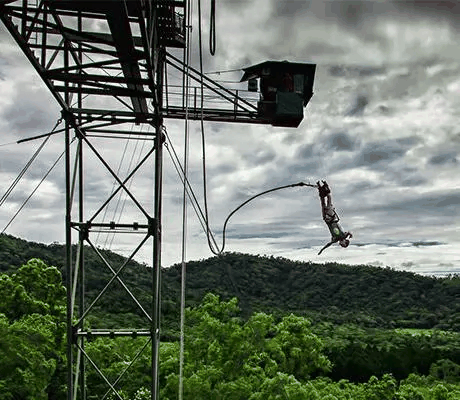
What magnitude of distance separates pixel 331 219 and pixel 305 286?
268 feet

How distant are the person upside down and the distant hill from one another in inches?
1894

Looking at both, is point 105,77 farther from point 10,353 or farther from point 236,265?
point 236,265

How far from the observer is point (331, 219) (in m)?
7.62

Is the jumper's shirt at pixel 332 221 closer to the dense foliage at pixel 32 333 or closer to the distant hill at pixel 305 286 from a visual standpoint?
the dense foliage at pixel 32 333

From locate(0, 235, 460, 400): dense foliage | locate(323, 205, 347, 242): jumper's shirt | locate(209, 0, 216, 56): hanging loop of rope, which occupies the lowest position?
locate(0, 235, 460, 400): dense foliage

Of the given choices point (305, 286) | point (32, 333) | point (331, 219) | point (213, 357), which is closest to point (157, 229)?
point (331, 219)

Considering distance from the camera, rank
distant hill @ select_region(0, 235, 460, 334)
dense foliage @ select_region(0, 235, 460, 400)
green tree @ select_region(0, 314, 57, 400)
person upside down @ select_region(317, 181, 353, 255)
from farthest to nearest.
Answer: distant hill @ select_region(0, 235, 460, 334)
dense foliage @ select_region(0, 235, 460, 400)
green tree @ select_region(0, 314, 57, 400)
person upside down @ select_region(317, 181, 353, 255)

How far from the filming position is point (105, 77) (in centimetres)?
755

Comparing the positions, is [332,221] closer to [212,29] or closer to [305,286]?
[212,29]

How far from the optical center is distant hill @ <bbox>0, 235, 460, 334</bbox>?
63906 mm

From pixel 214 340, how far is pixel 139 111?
46.5ft

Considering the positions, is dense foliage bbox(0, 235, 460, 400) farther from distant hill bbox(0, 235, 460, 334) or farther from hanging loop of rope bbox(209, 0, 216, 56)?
distant hill bbox(0, 235, 460, 334)

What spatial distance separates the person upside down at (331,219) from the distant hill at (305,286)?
158 ft

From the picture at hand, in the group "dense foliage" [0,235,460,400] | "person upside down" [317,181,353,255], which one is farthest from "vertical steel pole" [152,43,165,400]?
"person upside down" [317,181,353,255]
